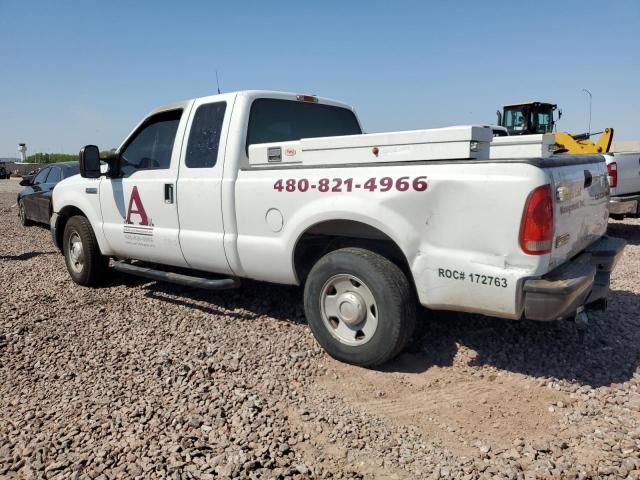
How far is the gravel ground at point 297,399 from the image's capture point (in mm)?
2701

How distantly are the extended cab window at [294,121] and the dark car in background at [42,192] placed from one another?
702 cm

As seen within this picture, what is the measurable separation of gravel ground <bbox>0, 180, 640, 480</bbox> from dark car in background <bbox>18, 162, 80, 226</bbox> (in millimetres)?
6304

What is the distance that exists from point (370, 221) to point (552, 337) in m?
1.87

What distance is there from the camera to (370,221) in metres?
3.51

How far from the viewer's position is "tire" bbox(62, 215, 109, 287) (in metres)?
5.90

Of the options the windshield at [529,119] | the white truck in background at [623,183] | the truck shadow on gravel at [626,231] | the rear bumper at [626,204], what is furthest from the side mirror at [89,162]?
the windshield at [529,119]

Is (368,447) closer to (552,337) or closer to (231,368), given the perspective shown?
(231,368)

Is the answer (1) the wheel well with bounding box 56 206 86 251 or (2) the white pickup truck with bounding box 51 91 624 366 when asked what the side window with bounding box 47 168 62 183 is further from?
(2) the white pickup truck with bounding box 51 91 624 366

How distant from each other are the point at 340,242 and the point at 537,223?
1.65 metres

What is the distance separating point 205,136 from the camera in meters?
4.66

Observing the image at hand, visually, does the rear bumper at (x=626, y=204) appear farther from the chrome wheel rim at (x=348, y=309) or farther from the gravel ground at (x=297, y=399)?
the chrome wheel rim at (x=348, y=309)

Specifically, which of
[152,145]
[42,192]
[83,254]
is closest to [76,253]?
[83,254]

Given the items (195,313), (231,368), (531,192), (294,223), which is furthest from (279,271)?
(531,192)

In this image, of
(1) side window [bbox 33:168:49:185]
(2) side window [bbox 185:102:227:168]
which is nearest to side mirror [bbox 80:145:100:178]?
(2) side window [bbox 185:102:227:168]
